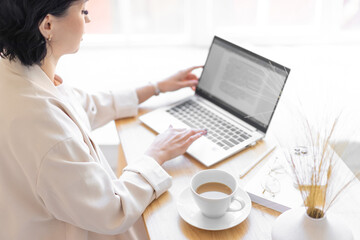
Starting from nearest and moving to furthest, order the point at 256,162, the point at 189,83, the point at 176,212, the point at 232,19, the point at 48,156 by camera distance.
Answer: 1. the point at 48,156
2. the point at 176,212
3. the point at 256,162
4. the point at 189,83
5. the point at 232,19

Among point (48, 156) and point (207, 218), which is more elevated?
point (48, 156)

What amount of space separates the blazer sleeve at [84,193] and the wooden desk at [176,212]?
0.05 m

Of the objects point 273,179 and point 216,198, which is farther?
point 273,179

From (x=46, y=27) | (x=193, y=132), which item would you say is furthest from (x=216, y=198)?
(x=46, y=27)

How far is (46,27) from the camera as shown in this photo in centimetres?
94

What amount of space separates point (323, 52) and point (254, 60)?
2.64 feet

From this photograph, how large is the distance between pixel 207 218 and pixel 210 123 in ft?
1.29

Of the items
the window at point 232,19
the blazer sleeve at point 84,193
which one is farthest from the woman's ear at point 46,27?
the window at point 232,19

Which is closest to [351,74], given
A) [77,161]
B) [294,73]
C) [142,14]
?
[294,73]

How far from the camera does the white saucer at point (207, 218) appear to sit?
0.95 meters

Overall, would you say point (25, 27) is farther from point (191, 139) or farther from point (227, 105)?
point (227, 105)

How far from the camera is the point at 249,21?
2045mm

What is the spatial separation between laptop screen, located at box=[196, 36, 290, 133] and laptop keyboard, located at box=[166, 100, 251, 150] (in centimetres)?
4

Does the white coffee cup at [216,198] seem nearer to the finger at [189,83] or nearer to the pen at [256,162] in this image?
the pen at [256,162]
